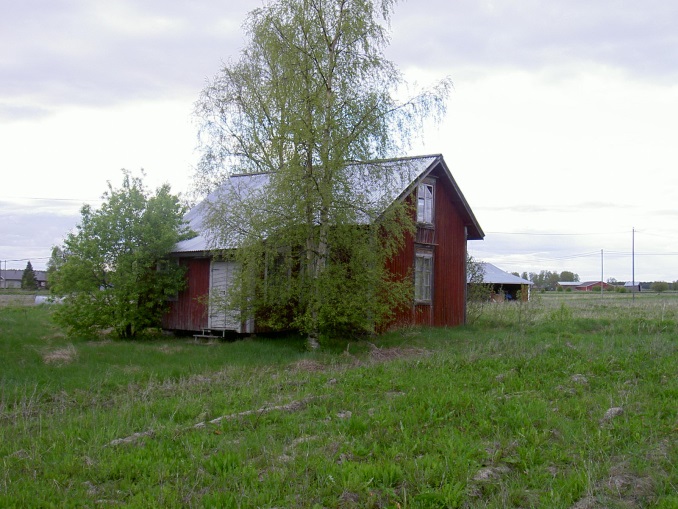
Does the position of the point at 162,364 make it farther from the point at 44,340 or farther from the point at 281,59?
the point at 281,59

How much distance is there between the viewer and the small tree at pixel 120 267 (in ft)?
61.0

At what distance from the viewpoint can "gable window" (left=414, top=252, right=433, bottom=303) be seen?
21984 millimetres

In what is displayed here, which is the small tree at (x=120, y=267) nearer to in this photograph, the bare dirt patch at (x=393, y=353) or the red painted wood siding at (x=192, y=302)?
the red painted wood siding at (x=192, y=302)

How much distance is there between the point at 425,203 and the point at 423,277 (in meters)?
2.59

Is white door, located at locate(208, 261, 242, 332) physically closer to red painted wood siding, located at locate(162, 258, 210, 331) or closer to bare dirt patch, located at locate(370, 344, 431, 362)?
red painted wood siding, located at locate(162, 258, 210, 331)

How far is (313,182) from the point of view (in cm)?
1590

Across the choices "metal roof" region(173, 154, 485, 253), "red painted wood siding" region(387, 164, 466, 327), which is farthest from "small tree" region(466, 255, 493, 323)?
"metal roof" region(173, 154, 485, 253)

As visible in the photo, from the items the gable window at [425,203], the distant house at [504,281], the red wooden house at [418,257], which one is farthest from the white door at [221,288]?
the distant house at [504,281]

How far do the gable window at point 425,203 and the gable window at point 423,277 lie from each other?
122cm

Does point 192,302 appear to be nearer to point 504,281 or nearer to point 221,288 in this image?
point 221,288

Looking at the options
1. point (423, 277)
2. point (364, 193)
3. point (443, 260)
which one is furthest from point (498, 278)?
point (364, 193)

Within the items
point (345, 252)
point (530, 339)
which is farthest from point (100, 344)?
point (530, 339)

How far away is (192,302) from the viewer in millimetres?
19797

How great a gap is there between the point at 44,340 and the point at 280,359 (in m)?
7.14
